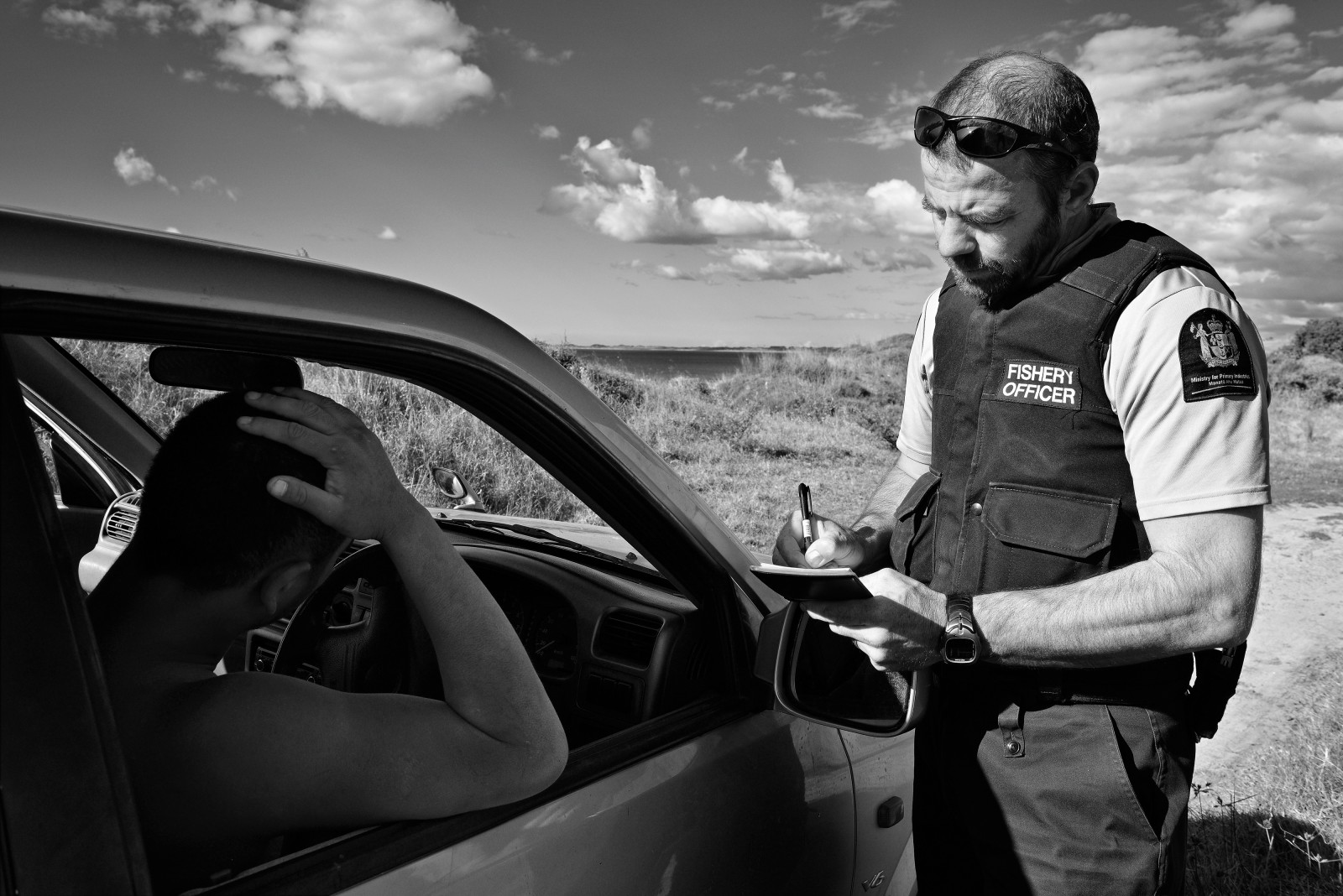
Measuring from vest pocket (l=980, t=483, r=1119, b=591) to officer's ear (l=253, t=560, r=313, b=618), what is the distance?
1266 mm

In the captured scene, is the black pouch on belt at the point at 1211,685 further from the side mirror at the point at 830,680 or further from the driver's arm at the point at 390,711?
the driver's arm at the point at 390,711

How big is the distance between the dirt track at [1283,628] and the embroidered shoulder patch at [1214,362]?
2.94 meters

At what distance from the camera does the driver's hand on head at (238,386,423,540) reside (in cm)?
122

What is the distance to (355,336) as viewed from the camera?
127cm

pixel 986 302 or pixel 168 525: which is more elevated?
pixel 986 302

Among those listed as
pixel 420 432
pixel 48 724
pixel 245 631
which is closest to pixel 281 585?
pixel 245 631

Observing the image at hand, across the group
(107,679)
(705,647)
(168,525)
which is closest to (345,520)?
(168,525)

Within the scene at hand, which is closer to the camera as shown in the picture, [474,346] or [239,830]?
[239,830]

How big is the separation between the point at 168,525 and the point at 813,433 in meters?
13.6

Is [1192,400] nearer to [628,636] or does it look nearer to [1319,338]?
[628,636]

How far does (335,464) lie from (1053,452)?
130 centimetres

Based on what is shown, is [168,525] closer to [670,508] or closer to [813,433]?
[670,508]

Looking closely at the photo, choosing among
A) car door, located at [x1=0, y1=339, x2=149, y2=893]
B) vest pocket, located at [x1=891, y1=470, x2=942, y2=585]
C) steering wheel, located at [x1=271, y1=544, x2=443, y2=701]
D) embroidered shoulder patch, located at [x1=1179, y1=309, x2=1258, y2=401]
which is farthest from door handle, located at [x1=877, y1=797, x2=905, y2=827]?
car door, located at [x1=0, y1=339, x2=149, y2=893]

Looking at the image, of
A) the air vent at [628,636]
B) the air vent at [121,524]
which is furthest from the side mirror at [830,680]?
the air vent at [121,524]
